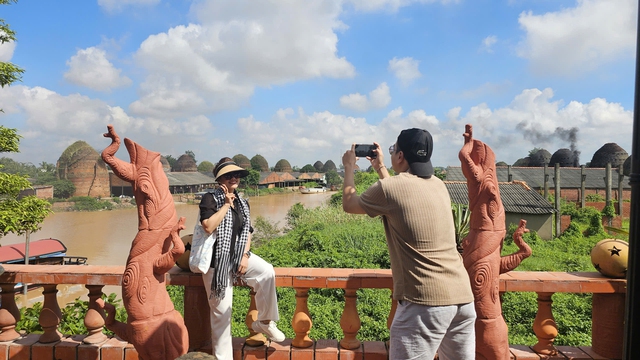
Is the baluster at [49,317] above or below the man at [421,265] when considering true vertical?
below

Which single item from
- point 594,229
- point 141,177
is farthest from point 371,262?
point 594,229

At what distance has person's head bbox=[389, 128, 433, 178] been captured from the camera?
185 centimetres

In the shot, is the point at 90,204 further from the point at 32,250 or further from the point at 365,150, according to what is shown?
the point at 365,150

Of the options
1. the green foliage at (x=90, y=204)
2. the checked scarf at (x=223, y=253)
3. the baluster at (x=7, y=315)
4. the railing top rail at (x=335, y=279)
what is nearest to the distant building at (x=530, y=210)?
the railing top rail at (x=335, y=279)

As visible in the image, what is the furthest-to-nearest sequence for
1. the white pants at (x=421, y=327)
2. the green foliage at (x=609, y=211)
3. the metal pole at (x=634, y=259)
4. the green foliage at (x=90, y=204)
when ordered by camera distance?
the green foliage at (x=90, y=204), the green foliage at (x=609, y=211), the white pants at (x=421, y=327), the metal pole at (x=634, y=259)

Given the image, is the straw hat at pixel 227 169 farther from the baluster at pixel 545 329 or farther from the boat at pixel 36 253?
the boat at pixel 36 253

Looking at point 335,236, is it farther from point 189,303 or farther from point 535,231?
point 189,303

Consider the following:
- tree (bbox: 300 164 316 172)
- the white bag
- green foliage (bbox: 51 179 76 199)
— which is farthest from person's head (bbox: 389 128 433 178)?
tree (bbox: 300 164 316 172)

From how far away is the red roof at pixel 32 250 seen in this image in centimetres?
1246

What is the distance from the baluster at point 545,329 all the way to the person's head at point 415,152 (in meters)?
1.42

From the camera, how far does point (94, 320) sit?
2.63 m

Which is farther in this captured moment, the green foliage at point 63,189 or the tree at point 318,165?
the tree at point 318,165

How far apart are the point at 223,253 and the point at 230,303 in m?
0.32

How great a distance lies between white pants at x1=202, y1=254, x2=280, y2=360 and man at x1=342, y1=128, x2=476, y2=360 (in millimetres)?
896
